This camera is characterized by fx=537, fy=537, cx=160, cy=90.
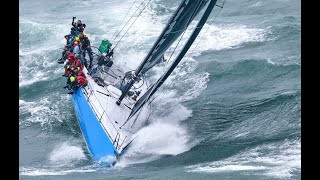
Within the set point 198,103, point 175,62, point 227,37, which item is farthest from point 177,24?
point 227,37

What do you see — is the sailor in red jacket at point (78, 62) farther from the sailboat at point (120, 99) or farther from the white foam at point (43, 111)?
the white foam at point (43, 111)

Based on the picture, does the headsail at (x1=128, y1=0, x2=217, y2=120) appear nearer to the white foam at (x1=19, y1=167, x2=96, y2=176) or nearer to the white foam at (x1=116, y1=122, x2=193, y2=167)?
the white foam at (x1=116, y1=122, x2=193, y2=167)

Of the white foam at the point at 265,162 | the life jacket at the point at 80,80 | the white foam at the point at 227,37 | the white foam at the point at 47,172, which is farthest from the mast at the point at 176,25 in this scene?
the white foam at the point at 227,37

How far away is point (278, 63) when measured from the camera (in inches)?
792

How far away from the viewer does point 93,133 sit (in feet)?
51.6

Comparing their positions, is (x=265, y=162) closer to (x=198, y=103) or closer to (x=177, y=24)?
(x=177, y=24)

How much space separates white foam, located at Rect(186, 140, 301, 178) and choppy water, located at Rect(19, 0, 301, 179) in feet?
0.08

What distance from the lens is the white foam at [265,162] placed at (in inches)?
467

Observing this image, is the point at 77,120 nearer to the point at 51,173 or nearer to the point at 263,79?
the point at 51,173

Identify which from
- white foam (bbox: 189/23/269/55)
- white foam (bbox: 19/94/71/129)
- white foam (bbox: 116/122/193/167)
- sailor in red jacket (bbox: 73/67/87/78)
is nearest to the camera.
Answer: white foam (bbox: 116/122/193/167)

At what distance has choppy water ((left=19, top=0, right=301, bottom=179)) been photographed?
13.7 m

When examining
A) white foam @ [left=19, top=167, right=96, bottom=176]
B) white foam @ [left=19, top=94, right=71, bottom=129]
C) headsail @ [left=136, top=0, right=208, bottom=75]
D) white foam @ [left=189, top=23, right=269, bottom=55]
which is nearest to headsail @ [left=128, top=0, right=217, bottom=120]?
headsail @ [left=136, top=0, right=208, bottom=75]

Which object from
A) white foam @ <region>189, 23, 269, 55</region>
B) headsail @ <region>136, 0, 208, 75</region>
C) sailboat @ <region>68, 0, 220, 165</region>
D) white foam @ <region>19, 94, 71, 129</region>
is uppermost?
headsail @ <region>136, 0, 208, 75</region>
